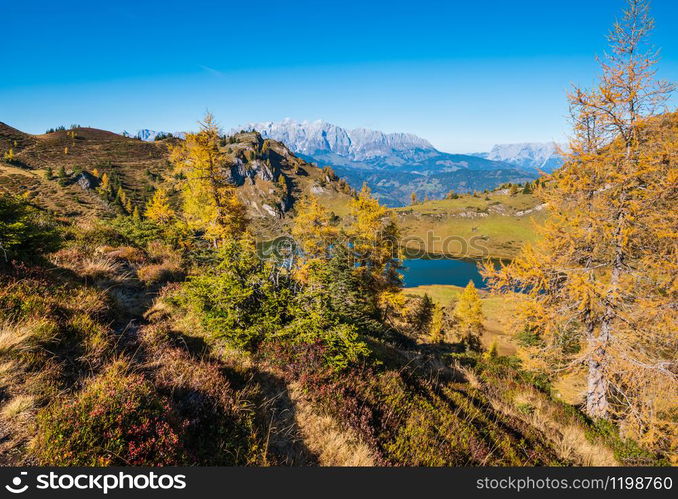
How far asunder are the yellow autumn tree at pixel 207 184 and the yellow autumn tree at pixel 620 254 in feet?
57.1

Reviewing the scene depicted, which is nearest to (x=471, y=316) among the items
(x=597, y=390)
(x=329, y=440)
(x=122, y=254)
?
(x=597, y=390)

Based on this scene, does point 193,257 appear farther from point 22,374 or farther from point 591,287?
point 591,287

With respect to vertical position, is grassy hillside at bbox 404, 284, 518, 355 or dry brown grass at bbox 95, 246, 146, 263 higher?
dry brown grass at bbox 95, 246, 146, 263

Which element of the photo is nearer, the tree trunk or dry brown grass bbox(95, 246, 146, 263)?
the tree trunk

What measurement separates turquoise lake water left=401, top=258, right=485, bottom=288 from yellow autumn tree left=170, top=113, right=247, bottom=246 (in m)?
110

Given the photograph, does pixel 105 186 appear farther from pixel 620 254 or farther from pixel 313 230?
Result: pixel 620 254

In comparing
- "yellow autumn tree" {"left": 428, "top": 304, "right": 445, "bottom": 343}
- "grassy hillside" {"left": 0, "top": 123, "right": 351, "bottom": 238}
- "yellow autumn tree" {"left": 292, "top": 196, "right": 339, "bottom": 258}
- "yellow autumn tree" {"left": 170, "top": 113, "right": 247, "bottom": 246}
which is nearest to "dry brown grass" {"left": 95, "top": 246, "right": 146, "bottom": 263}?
"yellow autumn tree" {"left": 170, "top": 113, "right": 247, "bottom": 246}

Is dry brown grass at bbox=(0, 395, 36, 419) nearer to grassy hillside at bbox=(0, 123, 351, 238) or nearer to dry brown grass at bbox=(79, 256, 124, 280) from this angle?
dry brown grass at bbox=(79, 256, 124, 280)

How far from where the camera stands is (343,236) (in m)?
25.5

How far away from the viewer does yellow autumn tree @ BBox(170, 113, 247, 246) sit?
19672 millimetres

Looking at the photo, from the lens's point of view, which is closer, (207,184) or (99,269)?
(99,269)

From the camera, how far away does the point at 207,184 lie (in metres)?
20.0

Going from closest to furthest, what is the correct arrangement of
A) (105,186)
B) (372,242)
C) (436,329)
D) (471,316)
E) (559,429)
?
1. (559,429)
2. (372,242)
3. (471,316)
4. (436,329)
5. (105,186)

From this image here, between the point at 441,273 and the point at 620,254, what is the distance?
148 m
